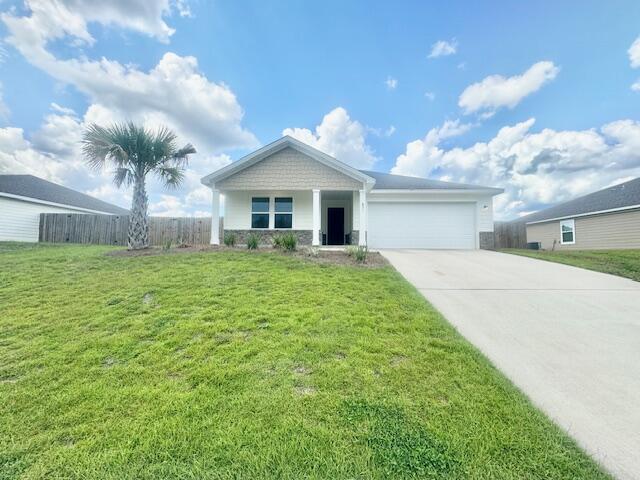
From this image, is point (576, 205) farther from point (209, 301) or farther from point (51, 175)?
point (51, 175)

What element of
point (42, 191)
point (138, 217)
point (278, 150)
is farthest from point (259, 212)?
point (42, 191)

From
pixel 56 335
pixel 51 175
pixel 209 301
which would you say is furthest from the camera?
pixel 51 175

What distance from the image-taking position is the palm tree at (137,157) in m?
9.17

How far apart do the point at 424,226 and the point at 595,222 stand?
38.3ft

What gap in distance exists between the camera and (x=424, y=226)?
13805 mm

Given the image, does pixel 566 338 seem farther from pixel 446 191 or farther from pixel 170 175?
pixel 170 175

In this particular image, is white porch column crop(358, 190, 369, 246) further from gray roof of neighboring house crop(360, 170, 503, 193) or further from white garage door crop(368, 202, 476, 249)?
gray roof of neighboring house crop(360, 170, 503, 193)

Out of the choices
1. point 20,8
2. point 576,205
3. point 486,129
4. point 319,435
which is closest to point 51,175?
point 20,8

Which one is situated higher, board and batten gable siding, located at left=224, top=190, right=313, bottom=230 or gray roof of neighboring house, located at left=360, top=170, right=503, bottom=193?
gray roof of neighboring house, located at left=360, top=170, right=503, bottom=193

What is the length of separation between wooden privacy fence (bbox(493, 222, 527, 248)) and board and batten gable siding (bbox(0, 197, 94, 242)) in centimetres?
2924

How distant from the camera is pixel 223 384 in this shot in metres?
2.67

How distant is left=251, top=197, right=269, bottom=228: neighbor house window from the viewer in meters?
13.3

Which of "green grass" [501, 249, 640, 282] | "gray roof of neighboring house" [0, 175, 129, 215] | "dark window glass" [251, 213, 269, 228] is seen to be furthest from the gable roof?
"gray roof of neighboring house" [0, 175, 129, 215]

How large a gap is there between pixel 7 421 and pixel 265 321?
8.72ft
